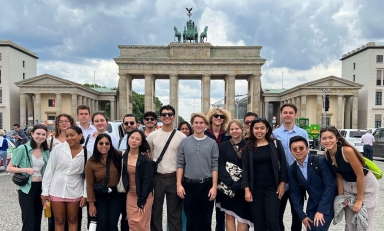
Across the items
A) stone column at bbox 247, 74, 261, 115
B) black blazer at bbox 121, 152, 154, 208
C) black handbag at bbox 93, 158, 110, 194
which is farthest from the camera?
stone column at bbox 247, 74, 261, 115

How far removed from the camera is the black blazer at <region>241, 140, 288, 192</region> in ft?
16.2

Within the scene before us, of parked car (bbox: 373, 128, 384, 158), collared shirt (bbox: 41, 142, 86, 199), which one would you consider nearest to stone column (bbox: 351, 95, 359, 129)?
parked car (bbox: 373, 128, 384, 158)

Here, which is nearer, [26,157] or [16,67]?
[26,157]

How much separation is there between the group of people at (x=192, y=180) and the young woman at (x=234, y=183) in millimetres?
16

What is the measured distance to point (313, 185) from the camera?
4898mm

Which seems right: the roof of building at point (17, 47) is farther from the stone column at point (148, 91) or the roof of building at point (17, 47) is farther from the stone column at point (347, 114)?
the stone column at point (347, 114)

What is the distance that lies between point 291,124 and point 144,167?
2707 mm

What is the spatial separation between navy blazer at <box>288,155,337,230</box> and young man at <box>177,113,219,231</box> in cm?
124

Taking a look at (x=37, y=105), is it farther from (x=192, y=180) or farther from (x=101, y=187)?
(x=192, y=180)

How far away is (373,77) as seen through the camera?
60281mm

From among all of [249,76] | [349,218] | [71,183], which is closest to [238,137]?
[349,218]

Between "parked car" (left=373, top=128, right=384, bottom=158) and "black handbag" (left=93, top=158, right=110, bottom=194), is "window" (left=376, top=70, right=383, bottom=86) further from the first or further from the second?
"black handbag" (left=93, top=158, right=110, bottom=194)

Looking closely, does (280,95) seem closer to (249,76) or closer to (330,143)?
(249,76)

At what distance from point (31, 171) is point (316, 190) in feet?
14.5
